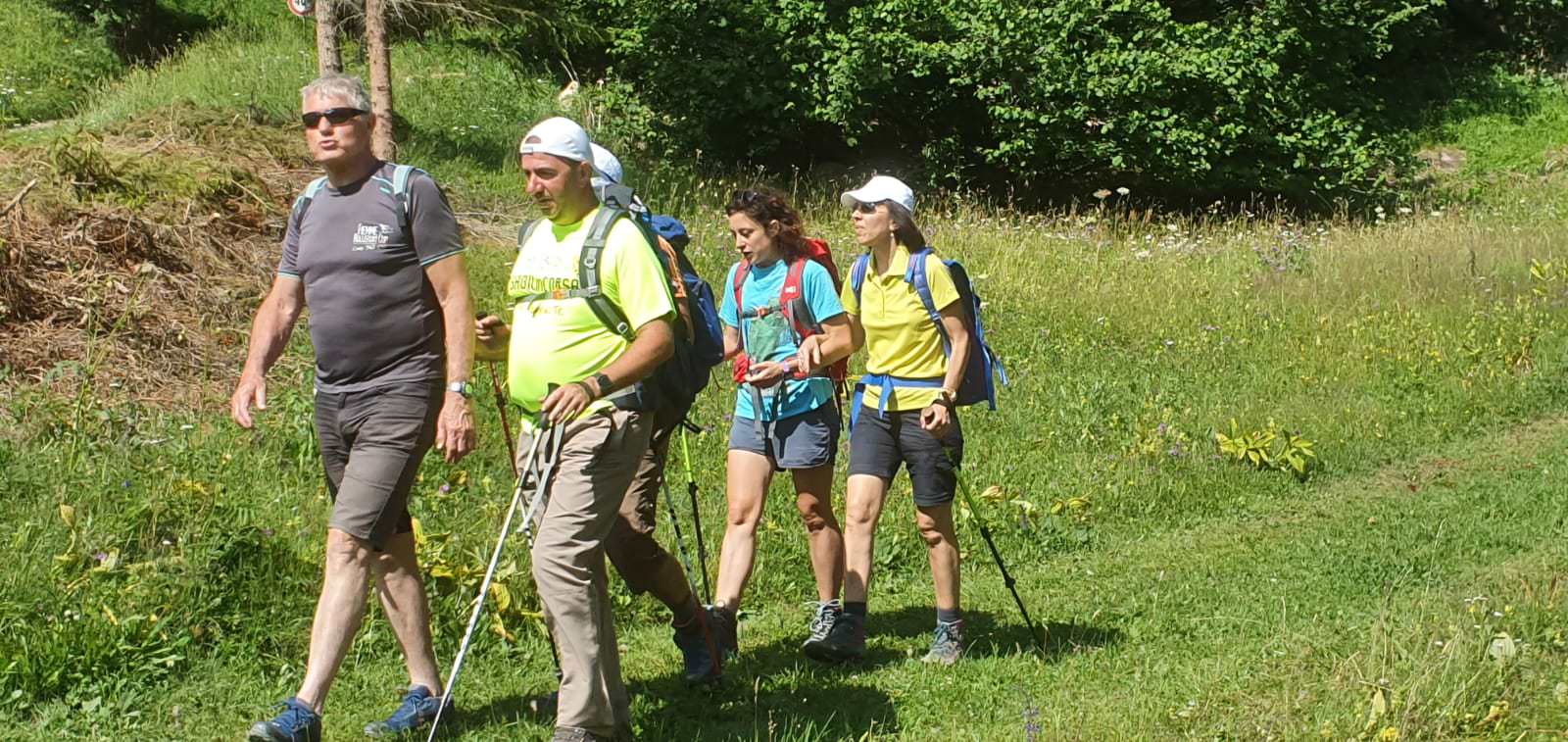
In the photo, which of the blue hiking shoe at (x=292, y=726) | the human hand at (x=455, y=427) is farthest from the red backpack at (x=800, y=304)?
the blue hiking shoe at (x=292, y=726)

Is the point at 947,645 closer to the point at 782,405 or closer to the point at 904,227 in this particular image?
the point at 782,405

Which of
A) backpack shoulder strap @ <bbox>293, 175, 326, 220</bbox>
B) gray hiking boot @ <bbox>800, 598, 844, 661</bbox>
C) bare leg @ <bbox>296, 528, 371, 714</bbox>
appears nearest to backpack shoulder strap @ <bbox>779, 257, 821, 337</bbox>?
gray hiking boot @ <bbox>800, 598, 844, 661</bbox>

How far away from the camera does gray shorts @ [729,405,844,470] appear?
6078mm

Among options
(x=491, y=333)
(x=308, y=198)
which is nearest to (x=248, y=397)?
(x=308, y=198)

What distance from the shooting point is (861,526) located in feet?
19.9

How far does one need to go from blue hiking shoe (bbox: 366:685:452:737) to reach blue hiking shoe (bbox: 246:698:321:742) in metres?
0.40

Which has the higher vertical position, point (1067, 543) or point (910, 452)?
point (910, 452)

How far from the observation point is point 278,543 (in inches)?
248

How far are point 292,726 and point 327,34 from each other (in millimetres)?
8858

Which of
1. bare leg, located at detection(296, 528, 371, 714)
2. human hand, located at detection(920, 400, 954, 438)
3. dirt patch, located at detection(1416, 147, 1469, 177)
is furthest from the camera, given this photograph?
dirt patch, located at detection(1416, 147, 1469, 177)

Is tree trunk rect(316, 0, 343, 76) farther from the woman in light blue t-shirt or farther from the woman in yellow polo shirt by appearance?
the woman in yellow polo shirt

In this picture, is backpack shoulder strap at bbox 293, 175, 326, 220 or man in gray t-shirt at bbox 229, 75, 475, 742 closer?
man in gray t-shirt at bbox 229, 75, 475, 742

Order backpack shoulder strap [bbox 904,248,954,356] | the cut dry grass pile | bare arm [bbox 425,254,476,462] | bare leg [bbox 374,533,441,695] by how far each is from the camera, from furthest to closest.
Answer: the cut dry grass pile
backpack shoulder strap [bbox 904,248,954,356]
bare leg [bbox 374,533,441,695]
bare arm [bbox 425,254,476,462]

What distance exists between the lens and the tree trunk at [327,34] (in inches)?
480
